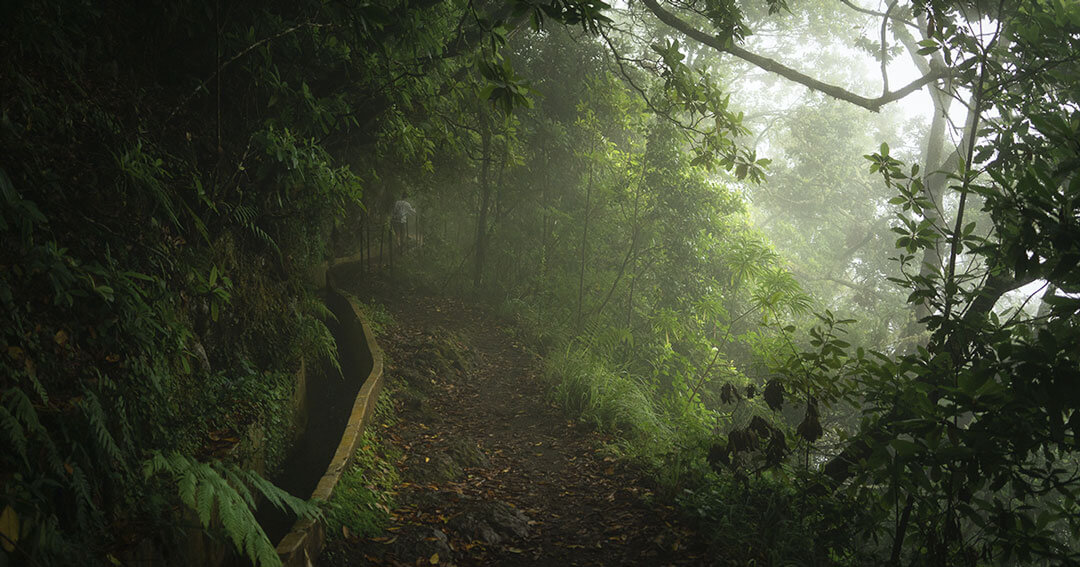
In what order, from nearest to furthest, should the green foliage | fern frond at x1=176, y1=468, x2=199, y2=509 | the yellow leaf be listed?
the yellow leaf, fern frond at x1=176, y1=468, x2=199, y2=509, the green foliage

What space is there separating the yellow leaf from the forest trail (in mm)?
2110

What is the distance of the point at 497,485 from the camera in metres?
5.77

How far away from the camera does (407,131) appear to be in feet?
22.1

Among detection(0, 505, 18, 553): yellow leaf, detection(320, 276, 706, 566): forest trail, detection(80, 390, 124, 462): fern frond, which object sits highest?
detection(320, 276, 706, 566): forest trail

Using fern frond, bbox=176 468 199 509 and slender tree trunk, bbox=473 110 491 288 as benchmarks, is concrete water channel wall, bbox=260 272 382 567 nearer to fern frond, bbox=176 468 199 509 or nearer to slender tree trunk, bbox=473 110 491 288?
fern frond, bbox=176 468 199 509

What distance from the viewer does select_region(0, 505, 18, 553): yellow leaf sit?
6.65 feet

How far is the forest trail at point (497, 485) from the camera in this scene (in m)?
4.38

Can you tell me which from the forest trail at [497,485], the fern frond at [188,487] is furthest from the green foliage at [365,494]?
the fern frond at [188,487]

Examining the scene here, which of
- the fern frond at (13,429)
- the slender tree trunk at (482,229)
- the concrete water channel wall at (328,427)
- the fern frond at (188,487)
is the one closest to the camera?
the fern frond at (13,429)

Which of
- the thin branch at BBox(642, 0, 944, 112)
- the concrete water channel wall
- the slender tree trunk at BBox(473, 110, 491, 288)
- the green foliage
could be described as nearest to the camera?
the concrete water channel wall

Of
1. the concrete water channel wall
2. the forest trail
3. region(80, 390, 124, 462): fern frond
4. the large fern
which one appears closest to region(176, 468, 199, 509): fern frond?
the large fern

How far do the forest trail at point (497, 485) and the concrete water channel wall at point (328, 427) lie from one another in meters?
0.37

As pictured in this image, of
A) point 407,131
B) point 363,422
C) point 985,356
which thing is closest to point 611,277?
point 407,131

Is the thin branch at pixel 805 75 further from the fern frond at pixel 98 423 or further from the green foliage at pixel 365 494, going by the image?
the fern frond at pixel 98 423
